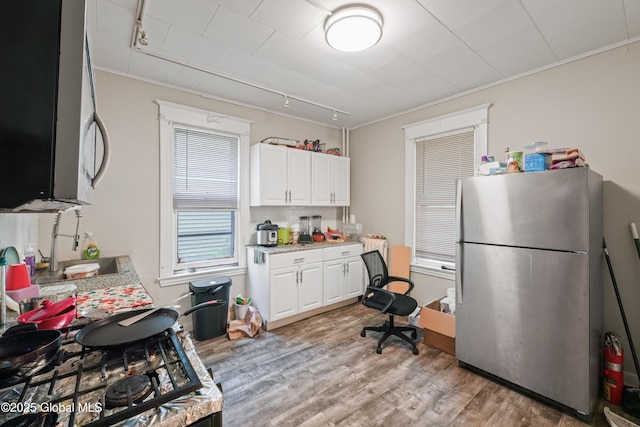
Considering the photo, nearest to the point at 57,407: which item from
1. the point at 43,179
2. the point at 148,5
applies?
the point at 43,179

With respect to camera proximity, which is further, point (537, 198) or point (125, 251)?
point (125, 251)

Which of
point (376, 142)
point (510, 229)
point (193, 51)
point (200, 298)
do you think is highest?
point (193, 51)

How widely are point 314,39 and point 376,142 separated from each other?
222 centimetres

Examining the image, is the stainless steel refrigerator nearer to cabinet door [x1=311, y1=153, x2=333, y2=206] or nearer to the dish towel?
cabinet door [x1=311, y1=153, x2=333, y2=206]

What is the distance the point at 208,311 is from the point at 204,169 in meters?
1.60

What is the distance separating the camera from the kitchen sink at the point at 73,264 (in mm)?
2029

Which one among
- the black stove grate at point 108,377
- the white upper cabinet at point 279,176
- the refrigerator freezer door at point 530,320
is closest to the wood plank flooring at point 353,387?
the refrigerator freezer door at point 530,320

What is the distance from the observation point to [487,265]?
7.55 feet

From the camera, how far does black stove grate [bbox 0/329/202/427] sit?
668mm

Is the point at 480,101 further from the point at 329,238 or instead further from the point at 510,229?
the point at 329,238

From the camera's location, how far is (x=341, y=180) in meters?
4.29

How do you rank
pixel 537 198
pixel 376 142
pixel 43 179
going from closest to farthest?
pixel 43 179 < pixel 537 198 < pixel 376 142

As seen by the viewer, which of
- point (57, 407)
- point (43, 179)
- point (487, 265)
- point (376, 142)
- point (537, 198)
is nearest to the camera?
point (43, 179)

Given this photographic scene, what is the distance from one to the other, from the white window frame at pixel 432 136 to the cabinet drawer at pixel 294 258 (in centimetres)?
125
